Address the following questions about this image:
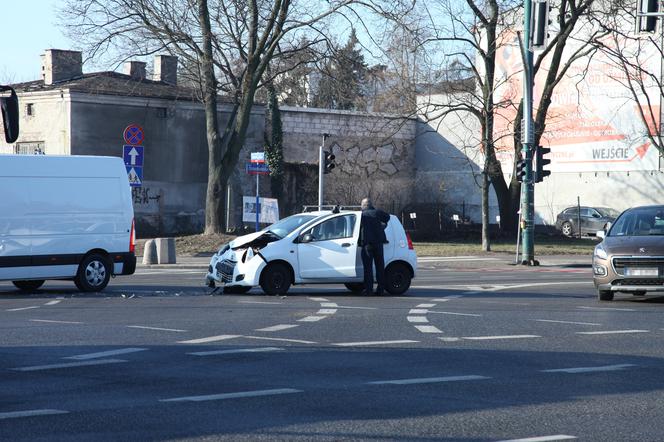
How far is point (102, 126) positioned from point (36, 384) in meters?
36.5

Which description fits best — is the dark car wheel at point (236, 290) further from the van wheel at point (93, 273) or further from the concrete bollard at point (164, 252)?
the concrete bollard at point (164, 252)

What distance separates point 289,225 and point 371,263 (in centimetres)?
171

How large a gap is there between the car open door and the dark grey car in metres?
32.7

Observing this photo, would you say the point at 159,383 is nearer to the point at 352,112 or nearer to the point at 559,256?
the point at 559,256

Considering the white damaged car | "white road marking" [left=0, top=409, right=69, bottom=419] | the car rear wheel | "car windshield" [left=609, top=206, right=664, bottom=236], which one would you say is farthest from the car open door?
"white road marking" [left=0, top=409, right=69, bottom=419]

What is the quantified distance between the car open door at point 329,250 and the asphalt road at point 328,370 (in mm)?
1351

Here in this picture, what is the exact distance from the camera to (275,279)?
19.9m

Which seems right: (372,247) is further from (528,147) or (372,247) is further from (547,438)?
(528,147)

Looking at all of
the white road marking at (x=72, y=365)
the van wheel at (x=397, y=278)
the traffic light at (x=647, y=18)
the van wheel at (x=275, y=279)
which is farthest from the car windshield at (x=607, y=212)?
the white road marking at (x=72, y=365)

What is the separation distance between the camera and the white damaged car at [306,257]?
65.2ft

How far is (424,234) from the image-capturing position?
47625 millimetres

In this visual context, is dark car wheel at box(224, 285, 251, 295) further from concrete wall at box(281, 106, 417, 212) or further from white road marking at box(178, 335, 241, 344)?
concrete wall at box(281, 106, 417, 212)

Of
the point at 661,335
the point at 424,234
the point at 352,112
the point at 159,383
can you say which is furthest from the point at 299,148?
the point at 159,383

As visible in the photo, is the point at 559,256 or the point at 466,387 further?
the point at 559,256
